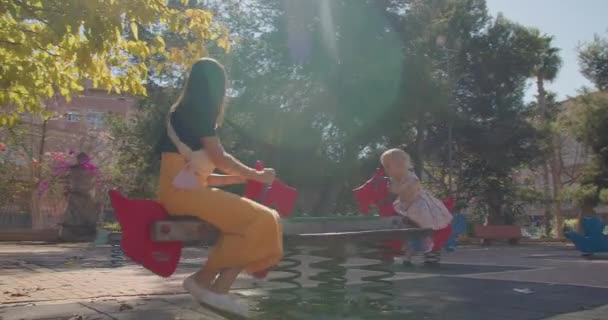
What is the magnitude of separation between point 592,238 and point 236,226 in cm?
1120

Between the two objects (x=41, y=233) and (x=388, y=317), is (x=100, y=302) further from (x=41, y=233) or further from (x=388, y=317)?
(x=41, y=233)

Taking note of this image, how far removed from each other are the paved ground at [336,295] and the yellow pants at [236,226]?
796 mm

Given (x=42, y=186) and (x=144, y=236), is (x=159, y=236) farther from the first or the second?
(x=42, y=186)

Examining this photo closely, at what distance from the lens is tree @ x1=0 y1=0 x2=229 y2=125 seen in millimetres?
4262

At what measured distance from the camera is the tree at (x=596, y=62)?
85.7 feet

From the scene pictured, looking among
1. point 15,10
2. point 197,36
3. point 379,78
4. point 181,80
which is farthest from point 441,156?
point 15,10

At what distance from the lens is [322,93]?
21.1 m

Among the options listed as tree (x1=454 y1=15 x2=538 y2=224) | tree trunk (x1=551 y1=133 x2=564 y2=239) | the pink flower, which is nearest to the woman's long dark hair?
tree (x1=454 y1=15 x2=538 y2=224)

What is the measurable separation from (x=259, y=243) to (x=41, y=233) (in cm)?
1978

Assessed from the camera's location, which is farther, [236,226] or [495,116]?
[495,116]

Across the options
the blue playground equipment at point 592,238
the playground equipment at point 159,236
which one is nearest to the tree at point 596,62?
the blue playground equipment at point 592,238

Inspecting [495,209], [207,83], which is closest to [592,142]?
[495,209]

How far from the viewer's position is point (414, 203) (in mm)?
4910

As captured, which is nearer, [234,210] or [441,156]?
[234,210]
